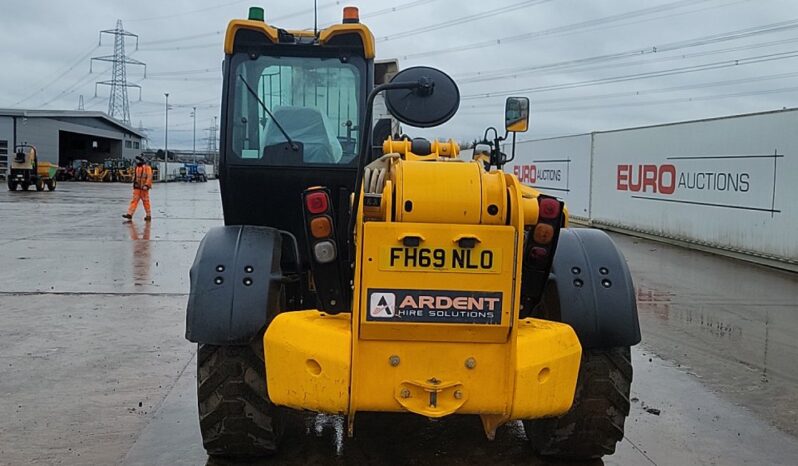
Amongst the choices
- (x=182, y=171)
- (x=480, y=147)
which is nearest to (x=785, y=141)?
(x=480, y=147)

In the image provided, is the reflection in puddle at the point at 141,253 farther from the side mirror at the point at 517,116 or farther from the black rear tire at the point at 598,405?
the black rear tire at the point at 598,405

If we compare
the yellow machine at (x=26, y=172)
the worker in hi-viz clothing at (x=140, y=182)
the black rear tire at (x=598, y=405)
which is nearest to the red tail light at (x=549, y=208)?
the black rear tire at (x=598, y=405)

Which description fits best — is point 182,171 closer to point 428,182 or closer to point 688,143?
point 688,143

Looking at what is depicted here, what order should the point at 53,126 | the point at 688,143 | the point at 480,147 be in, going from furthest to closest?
the point at 53,126 → the point at 688,143 → the point at 480,147

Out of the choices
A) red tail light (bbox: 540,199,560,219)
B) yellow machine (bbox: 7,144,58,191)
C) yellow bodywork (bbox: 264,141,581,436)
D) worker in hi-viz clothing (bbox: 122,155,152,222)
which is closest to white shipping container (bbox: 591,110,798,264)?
red tail light (bbox: 540,199,560,219)

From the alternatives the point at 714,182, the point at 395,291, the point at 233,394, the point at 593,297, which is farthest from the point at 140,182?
the point at 395,291

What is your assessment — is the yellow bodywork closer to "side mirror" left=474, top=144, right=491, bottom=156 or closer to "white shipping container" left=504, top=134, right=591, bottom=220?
"side mirror" left=474, top=144, right=491, bottom=156

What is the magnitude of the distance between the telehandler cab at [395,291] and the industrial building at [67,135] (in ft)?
166

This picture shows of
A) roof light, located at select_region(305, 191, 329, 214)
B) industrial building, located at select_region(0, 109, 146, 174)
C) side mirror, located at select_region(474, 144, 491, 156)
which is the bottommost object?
roof light, located at select_region(305, 191, 329, 214)

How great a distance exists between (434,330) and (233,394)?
1197 millimetres

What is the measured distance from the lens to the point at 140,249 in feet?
44.7

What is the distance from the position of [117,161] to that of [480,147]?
56.1 m

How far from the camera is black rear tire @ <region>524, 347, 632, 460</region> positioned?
3.88 metres

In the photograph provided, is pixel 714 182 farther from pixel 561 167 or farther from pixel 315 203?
pixel 315 203
